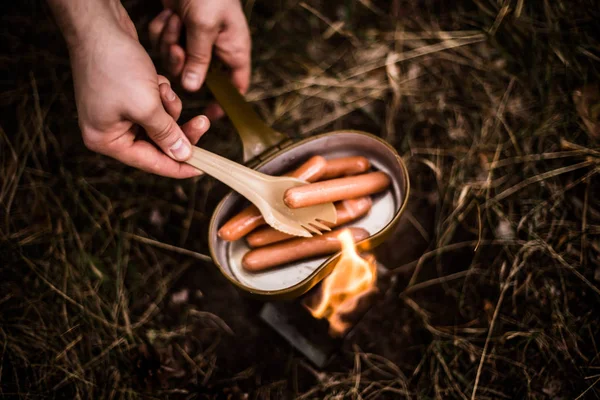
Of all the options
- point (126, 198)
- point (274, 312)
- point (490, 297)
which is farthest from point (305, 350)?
point (126, 198)

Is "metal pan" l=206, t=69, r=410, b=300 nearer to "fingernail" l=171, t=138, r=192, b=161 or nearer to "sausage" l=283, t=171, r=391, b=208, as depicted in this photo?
"sausage" l=283, t=171, r=391, b=208

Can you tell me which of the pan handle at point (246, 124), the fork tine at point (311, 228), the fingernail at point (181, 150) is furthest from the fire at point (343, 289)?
the fingernail at point (181, 150)

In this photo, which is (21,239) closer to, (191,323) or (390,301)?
(191,323)

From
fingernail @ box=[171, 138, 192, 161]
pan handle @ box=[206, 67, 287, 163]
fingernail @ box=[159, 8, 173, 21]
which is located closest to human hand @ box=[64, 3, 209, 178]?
fingernail @ box=[171, 138, 192, 161]

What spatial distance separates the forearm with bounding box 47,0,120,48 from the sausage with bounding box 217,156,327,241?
1.26 metres

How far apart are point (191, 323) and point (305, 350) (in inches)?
35.2

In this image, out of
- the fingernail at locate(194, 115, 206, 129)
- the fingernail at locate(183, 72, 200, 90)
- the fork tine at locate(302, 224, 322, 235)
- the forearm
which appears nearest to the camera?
the forearm

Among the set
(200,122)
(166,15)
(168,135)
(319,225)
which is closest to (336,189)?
(319,225)

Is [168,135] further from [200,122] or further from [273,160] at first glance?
[273,160]

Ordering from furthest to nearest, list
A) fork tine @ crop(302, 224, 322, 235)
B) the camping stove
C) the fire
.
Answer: the camping stove, the fire, fork tine @ crop(302, 224, 322, 235)

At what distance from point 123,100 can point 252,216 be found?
0.95 meters

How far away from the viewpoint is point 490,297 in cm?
319

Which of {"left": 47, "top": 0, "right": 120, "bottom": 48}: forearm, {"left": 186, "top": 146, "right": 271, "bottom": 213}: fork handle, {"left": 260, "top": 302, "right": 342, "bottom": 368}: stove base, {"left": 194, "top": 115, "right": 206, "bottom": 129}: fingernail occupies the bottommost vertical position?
{"left": 260, "top": 302, "right": 342, "bottom": 368}: stove base

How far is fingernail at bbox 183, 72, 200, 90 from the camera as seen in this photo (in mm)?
2816
